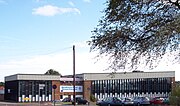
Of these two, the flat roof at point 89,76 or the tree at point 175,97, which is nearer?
the tree at point 175,97

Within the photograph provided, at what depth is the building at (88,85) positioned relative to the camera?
305 feet

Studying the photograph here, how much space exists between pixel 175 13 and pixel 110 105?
44.7m

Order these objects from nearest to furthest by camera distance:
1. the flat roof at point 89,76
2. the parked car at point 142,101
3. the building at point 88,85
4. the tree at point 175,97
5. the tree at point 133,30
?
the tree at point 133,30 < the tree at point 175,97 < the parked car at point 142,101 < the building at point 88,85 < the flat roof at point 89,76

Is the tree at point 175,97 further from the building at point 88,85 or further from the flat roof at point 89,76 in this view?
the flat roof at point 89,76

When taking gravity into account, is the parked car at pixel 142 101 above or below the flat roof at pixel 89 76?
below

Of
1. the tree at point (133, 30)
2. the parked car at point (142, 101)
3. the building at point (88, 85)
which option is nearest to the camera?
the tree at point (133, 30)

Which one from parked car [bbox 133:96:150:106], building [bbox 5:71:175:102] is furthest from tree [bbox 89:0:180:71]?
building [bbox 5:71:175:102]

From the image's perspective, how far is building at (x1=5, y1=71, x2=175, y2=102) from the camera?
9300 centimetres

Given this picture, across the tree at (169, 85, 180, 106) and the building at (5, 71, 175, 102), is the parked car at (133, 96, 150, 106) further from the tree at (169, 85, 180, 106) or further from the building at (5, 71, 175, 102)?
the building at (5, 71, 175, 102)

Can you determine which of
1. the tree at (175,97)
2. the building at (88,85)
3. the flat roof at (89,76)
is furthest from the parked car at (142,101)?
the flat roof at (89,76)

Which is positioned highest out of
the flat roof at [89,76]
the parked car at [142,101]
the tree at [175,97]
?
the flat roof at [89,76]

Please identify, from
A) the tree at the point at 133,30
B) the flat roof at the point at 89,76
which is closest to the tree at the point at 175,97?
the tree at the point at 133,30

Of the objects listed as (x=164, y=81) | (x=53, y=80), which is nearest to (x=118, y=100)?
(x=53, y=80)

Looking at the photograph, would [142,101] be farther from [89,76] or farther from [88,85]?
[89,76]
